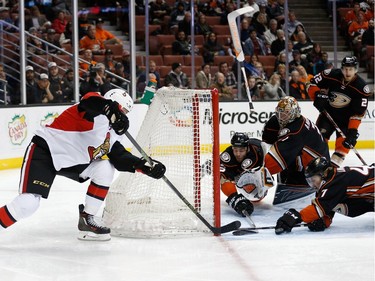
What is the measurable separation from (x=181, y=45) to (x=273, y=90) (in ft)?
3.65

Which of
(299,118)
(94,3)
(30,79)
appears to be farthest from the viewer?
(94,3)

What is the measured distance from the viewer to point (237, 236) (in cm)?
459

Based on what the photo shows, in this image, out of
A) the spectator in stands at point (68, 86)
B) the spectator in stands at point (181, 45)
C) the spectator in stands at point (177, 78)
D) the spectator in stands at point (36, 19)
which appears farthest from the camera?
the spectator in stands at point (181, 45)

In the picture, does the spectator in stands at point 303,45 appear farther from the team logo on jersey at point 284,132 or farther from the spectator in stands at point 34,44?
the team logo on jersey at point 284,132

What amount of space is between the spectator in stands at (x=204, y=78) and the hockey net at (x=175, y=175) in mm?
4273

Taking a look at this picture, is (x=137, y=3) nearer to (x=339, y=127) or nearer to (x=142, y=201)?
(x=339, y=127)

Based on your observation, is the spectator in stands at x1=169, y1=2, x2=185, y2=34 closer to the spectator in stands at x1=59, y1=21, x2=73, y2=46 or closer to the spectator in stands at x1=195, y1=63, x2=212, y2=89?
the spectator in stands at x1=195, y1=63, x2=212, y2=89

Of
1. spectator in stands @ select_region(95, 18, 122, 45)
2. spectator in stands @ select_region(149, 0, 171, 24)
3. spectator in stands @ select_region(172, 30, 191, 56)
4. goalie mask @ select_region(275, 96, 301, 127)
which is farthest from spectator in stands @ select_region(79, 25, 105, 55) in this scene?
goalie mask @ select_region(275, 96, 301, 127)

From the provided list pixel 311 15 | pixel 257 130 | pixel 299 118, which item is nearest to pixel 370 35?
pixel 311 15

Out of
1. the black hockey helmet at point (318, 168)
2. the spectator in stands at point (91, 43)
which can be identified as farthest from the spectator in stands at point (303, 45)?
the black hockey helmet at point (318, 168)

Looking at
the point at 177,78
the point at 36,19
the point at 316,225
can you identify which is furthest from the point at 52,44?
the point at 316,225

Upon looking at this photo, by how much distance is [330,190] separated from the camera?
4512 millimetres

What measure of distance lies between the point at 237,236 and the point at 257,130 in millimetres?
4478

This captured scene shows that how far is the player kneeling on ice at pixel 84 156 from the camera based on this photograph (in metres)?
4.16
